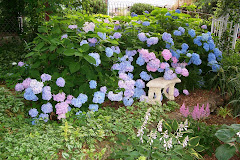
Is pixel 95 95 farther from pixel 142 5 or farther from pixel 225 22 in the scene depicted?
pixel 142 5

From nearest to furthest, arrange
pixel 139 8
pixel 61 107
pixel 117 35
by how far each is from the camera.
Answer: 1. pixel 61 107
2. pixel 117 35
3. pixel 139 8

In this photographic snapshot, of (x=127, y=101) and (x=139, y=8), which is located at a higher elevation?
(x=139, y=8)

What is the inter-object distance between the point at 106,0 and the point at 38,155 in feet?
37.6

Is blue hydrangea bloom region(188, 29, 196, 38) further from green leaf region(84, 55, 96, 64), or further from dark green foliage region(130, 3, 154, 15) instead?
dark green foliage region(130, 3, 154, 15)

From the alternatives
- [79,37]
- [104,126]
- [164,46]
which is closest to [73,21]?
[79,37]

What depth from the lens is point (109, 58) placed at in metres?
3.07

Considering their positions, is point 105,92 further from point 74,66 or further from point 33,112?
point 33,112

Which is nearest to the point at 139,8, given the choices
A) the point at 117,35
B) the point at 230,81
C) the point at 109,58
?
the point at 230,81

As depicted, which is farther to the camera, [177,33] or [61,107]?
[177,33]

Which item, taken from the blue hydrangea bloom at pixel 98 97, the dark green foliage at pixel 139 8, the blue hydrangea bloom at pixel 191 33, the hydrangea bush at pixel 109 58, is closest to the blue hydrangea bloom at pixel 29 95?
the hydrangea bush at pixel 109 58

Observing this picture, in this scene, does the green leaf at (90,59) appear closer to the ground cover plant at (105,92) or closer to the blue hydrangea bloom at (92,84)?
the ground cover plant at (105,92)

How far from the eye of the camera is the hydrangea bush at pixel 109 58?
9.23 ft

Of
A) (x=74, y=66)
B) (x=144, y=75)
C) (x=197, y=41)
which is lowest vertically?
(x=144, y=75)

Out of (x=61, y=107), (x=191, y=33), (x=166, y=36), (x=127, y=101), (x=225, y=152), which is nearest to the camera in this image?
(x=225, y=152)
